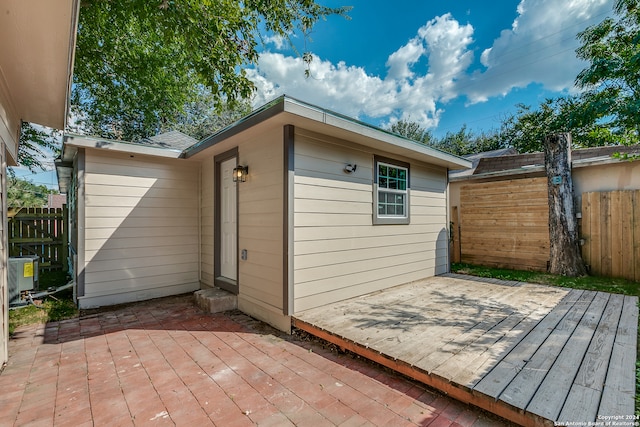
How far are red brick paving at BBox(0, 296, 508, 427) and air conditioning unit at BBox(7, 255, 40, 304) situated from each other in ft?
2.73

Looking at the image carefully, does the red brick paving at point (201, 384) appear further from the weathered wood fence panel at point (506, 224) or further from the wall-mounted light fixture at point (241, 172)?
the weathered wood fence panel at point (506, 224)

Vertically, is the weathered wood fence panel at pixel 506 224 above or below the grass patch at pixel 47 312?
above

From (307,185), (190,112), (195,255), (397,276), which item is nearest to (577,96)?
(397,276)

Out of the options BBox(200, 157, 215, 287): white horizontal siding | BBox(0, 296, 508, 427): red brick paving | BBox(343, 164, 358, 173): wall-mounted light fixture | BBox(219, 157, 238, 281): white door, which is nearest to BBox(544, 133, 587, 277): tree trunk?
BBox(343, 164, 358, 173): wall-mounted light fixture

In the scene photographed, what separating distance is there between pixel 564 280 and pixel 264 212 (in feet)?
18.7

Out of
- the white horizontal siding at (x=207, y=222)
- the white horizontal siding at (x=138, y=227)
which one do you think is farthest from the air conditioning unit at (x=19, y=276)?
the white horizontal siding at (x=207, y=222)

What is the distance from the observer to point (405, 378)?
2.32m

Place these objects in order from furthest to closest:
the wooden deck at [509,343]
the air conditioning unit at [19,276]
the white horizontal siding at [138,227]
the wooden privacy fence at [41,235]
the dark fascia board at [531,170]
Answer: the wooden privacy fence at [41,235]
the dark fascia board at [531,170]
the white horizontal siding at [138,227]
the air conditioning unit at [19,276]
the wooden deck at [509,343]

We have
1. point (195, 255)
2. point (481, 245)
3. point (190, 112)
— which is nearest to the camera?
point (195, 255)

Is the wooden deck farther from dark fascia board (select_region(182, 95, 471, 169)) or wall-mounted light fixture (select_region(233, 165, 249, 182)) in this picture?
dark fascia board (select_region(182, 95, 471, 169))

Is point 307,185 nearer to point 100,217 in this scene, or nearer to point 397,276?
point 397,276

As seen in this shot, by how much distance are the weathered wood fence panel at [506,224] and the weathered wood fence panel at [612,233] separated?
2.16 feet

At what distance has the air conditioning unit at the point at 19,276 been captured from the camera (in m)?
3.88

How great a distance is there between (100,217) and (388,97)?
21.2m
